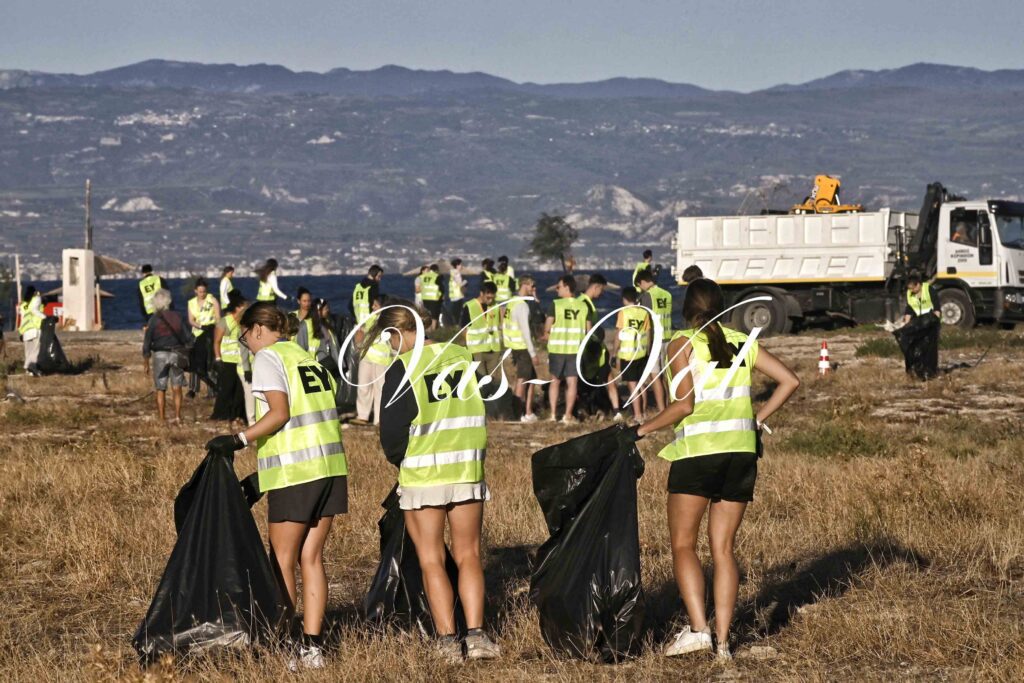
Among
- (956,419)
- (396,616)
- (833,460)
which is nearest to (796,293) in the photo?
(956,419)

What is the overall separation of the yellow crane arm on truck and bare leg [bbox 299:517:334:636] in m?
28.0

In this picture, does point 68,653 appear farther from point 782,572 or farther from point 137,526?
point 782,572

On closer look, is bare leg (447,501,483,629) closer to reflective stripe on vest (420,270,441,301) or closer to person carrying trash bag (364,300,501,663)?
person carrying trash bag (364,300,501,663)

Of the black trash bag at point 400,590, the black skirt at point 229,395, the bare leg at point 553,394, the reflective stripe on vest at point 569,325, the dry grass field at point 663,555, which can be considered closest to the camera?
the dry grass field at point 663,555

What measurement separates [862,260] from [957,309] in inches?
104

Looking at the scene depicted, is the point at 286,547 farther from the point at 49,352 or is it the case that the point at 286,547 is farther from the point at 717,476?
the point at 49,352

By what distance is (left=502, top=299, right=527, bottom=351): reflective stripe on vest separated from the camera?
1822 cm

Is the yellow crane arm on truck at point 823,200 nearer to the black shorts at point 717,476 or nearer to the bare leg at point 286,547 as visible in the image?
the black shorts at point 717,476

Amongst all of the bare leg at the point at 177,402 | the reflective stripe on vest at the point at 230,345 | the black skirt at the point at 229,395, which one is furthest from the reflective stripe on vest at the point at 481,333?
the bare leg at the point at 177,402

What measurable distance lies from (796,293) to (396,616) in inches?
1027

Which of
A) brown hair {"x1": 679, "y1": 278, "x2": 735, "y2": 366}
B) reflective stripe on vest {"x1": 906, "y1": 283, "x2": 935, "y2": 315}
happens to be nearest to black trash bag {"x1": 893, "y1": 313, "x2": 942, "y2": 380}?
reflective stripe on vest {"x1": 906, "y1": 283, "x2": 935, "y2": 315}

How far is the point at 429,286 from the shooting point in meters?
30.2

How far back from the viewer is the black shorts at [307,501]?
730 centimetres

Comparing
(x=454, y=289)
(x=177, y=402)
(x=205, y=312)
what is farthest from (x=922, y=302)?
(x=454, y=289)
